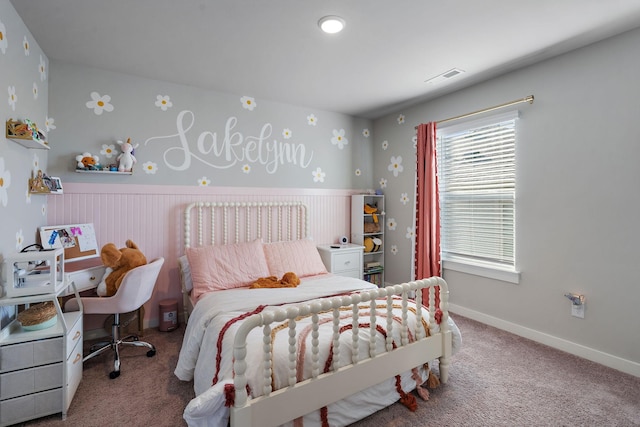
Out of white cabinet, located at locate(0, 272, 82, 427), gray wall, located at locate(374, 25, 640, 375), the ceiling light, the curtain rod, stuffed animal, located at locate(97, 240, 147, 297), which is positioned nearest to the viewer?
white cabinet, located at locate(0, 272, 82, 427)

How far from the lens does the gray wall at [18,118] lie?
1782 millimetres

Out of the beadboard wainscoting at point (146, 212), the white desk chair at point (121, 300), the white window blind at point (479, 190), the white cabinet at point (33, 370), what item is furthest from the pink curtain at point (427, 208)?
the white cabinet at point (33, 370)

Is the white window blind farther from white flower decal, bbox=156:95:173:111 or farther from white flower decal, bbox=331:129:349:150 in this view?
white flower decal, bbox=156:95:173:111

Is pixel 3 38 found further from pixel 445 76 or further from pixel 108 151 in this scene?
pixel 445 76

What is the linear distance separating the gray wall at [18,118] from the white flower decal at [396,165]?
11.2 ft

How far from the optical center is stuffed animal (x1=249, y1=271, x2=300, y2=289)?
2588 mm

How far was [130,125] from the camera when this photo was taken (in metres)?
2.81

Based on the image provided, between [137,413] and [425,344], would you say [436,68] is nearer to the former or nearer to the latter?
[425,344]

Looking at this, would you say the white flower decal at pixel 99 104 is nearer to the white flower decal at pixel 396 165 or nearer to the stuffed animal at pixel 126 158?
the stuffed animal at pixel 126 158

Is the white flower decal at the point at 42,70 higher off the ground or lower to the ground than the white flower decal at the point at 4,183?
higher

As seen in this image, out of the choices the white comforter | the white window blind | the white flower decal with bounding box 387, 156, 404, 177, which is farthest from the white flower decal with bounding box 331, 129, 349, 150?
the white comforter

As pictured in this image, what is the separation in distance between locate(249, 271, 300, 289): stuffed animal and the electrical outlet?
85.4 inches

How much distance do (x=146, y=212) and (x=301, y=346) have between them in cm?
212

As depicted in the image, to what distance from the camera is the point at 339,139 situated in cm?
402
